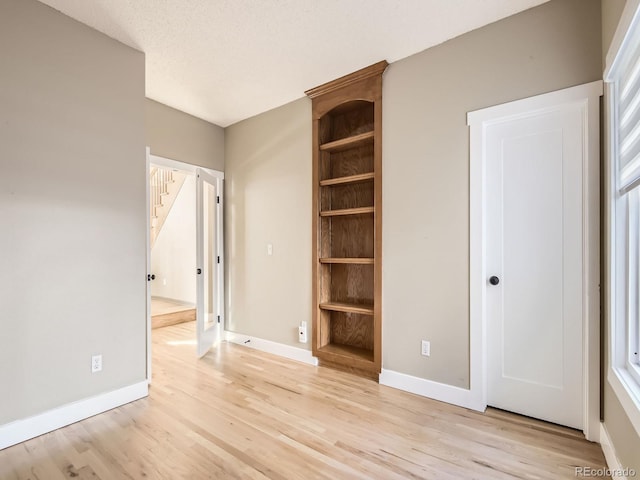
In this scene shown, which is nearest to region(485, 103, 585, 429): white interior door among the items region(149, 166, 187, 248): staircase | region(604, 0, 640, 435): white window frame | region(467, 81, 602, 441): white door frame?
region(467, 81, 602, 441): white door frame

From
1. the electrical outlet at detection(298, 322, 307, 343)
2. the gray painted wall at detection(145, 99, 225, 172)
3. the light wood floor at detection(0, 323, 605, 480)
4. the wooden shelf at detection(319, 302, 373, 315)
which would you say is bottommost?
the light wood floor at detection(0, 323, 605, 480)

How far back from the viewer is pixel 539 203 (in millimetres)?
1990

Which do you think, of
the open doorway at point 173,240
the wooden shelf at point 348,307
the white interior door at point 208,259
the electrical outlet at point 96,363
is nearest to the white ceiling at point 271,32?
the white interior door at point 208,259

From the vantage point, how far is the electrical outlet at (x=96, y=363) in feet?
7.09

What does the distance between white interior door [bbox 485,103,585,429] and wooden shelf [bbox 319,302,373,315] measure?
973 millimetres

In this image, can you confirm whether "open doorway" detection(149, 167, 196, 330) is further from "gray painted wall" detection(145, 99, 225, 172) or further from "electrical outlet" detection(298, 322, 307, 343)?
"electrical outlet" detection(298, 322, 307, 343)

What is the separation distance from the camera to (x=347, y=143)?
2881mm

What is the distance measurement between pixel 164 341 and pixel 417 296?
10.6ft

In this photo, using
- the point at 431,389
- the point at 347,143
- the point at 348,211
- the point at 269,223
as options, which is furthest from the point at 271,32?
the point at 431,389

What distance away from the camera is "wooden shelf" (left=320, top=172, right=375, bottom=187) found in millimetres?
2730

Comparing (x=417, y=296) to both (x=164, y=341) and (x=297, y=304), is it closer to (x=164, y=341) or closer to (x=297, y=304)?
(x=297, y=304)

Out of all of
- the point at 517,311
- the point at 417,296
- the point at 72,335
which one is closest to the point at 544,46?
the point at 517,311

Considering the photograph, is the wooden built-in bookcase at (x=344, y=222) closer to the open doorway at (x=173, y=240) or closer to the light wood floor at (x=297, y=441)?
the light wood floor at (x=297, y=441)

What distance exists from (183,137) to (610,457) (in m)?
4.32
